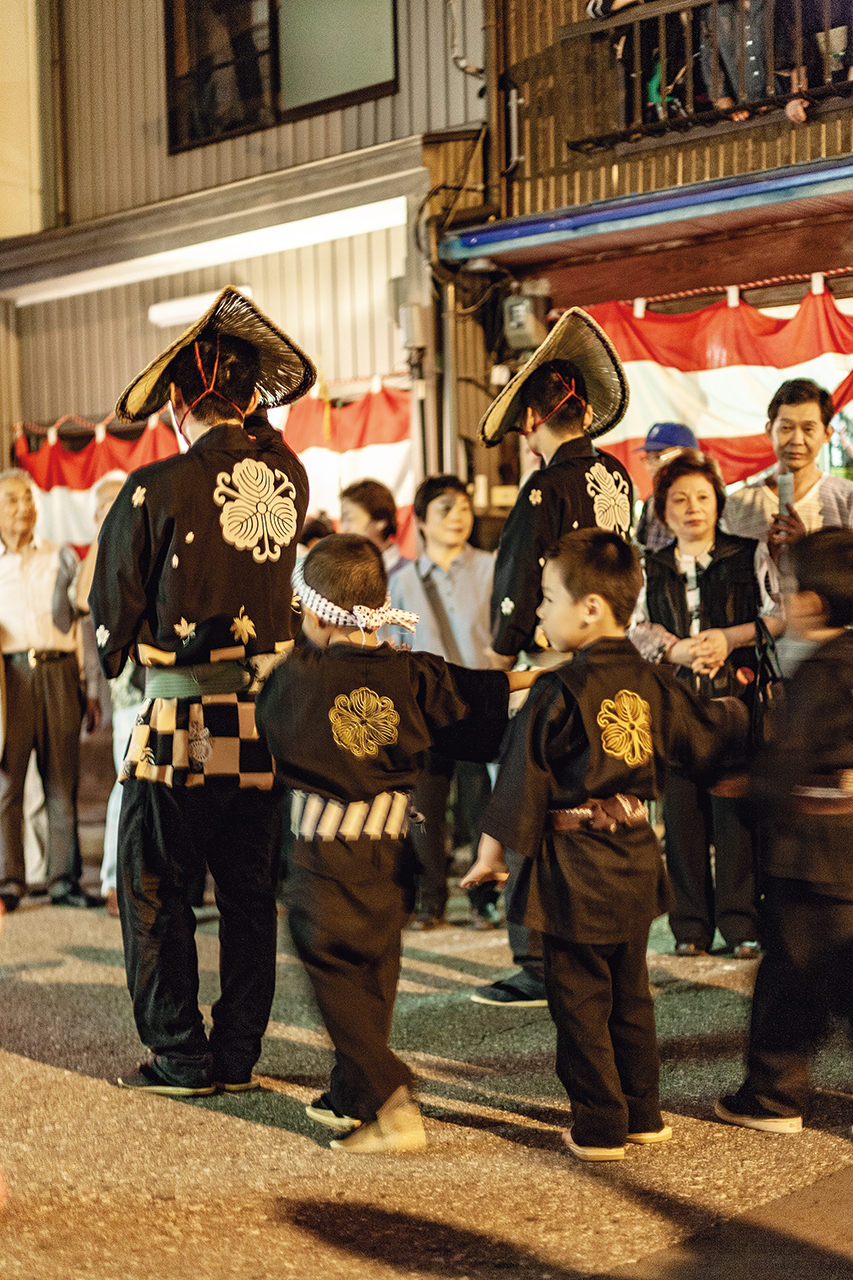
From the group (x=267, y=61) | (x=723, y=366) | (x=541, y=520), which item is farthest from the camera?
(x=267, y=61)

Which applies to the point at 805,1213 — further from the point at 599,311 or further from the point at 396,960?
the point at 599,311

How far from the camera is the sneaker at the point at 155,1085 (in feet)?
14.0

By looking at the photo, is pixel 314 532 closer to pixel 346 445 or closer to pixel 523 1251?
pixel 346 445

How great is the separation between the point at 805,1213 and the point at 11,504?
5.98m

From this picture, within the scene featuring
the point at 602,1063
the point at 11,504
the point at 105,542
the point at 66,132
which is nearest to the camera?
the point at 602,1063

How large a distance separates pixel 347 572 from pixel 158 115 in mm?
8598

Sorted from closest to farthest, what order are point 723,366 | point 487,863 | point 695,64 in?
point 487,863
point 723,366
point 695,64

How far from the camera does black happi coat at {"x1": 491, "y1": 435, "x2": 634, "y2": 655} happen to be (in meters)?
5.05

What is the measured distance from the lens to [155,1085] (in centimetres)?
432

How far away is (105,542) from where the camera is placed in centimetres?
426

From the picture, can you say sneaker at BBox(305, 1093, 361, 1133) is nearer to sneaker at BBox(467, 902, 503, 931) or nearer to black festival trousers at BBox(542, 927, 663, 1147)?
black festival trousers at BBox(542, 927, 663, 1147)

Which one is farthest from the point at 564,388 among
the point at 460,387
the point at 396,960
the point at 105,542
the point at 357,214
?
the point at 357,214

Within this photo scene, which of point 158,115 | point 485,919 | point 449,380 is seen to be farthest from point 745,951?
point 158,115

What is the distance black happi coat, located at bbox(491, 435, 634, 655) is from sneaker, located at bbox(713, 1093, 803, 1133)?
190 cm
